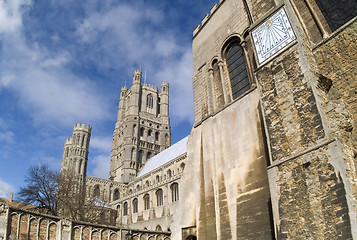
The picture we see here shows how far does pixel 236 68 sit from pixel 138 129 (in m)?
50.2

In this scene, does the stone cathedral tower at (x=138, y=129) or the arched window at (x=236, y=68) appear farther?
the stone cathedral tower at (x=138, y=129)

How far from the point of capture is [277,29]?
27.2 ft

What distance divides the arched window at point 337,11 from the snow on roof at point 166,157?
38562 mm

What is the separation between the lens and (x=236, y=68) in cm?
1152

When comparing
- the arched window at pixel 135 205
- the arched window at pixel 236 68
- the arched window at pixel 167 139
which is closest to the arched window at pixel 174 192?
the arched window at pixel 135 205

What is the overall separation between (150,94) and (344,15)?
6159cm

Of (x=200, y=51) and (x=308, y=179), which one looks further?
(x=200, y=51)

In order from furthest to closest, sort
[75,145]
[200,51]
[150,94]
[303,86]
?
[150,94]
[75,145]
[200,51]
[303,86]

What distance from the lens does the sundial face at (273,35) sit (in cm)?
795

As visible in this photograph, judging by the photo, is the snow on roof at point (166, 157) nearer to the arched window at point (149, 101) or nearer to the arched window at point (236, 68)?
the arched window at point (149, 101)

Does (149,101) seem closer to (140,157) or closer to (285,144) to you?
(140,157)

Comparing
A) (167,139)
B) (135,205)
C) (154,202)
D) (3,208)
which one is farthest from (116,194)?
(3,208)

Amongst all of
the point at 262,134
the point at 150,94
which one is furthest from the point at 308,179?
the point at 150,94

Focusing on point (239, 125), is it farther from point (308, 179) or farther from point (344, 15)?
point (344, 15)
